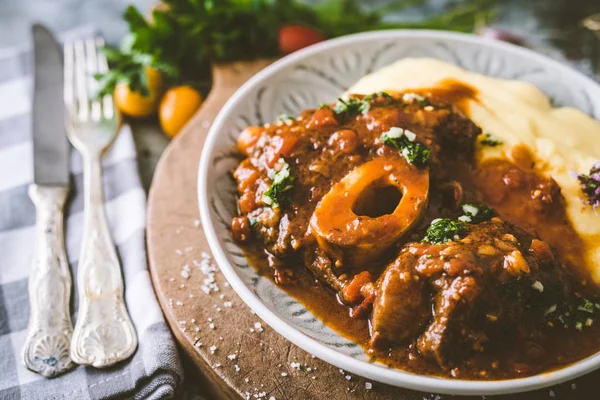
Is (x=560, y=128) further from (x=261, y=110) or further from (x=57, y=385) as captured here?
(x=57, y=385)

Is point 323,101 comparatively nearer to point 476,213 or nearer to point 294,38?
point 294,38

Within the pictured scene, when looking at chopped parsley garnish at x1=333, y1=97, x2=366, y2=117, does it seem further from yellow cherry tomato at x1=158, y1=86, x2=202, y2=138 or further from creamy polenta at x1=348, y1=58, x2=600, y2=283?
yellow cherry tomato at x1=158, y1=86, x2=202, y2=138

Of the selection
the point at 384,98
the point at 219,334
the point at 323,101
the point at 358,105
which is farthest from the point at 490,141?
the point at 219,334

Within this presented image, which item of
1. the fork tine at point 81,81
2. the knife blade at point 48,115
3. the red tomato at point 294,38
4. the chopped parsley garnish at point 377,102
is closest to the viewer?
the chopped parsley garnish at point 377,102

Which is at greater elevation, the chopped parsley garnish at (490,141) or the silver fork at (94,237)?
the chopped parsley garnish at (490,141)

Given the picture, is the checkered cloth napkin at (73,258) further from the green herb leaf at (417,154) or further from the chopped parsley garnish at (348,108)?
the green herb leaf at (417,154)

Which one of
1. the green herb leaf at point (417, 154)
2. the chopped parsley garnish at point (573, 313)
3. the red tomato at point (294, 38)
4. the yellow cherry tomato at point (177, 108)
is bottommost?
the chopped parsley garnish at point (573, 313)

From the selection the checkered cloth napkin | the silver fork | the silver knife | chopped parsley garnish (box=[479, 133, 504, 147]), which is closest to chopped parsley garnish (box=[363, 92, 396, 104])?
chopped parsley garnish (box=[479, 133, 504, 147])

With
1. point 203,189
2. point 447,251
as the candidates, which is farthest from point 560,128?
point 203,189

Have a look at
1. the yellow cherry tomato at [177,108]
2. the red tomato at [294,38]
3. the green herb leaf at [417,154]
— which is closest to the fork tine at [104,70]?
the yellow cherry tomato at [177,108]
